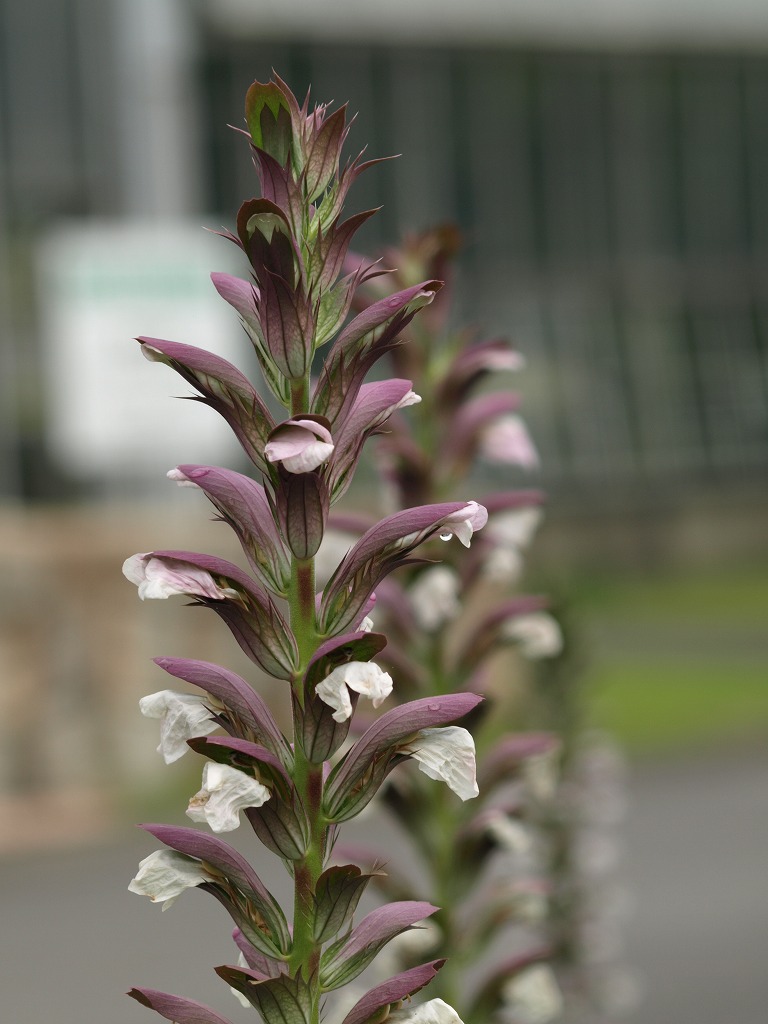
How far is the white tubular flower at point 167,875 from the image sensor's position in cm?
174

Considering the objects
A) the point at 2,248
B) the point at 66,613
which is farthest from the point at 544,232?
the point at 66,613

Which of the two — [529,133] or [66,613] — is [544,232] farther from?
[66,613]

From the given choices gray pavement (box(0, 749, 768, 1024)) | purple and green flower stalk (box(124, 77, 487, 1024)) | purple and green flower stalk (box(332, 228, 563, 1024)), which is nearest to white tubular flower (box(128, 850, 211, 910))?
purple and green flower stalk (box(124, 77, 487, 1024))

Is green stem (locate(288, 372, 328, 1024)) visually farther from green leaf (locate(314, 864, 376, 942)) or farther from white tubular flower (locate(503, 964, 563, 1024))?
white tubular flower (locate(503, 964, 563, 1024))

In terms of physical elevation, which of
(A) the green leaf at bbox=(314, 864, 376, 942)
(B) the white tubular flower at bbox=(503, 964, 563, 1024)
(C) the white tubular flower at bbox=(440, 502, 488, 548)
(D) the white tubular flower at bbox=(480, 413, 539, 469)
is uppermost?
(D) the white tubular flower at bbox=(480, 413, 539, 469)

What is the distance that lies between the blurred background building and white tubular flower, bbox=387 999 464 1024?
21317mm

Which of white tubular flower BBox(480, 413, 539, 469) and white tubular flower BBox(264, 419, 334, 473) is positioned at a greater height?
white tubular flower BBox(264, 419, 334, 473)

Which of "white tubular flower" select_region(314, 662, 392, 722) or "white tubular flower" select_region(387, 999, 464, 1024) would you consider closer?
"white tubular flower" select_region(314, 662, 392, 722)

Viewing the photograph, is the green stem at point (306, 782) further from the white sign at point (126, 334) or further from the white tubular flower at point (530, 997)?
the white sign at point (126, 334)

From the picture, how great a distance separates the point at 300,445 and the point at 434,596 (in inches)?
48.9

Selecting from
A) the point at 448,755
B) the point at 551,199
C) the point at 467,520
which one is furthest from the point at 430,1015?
the point at 551,199

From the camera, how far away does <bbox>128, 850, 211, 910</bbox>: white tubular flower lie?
1738 mm

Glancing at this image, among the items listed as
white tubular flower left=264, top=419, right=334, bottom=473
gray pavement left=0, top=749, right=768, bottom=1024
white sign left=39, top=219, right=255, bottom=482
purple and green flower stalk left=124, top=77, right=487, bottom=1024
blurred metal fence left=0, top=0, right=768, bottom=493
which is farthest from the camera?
blurred metal fence left=0, top=0, right=768, bottom=493

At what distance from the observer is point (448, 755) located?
69.2 inches
